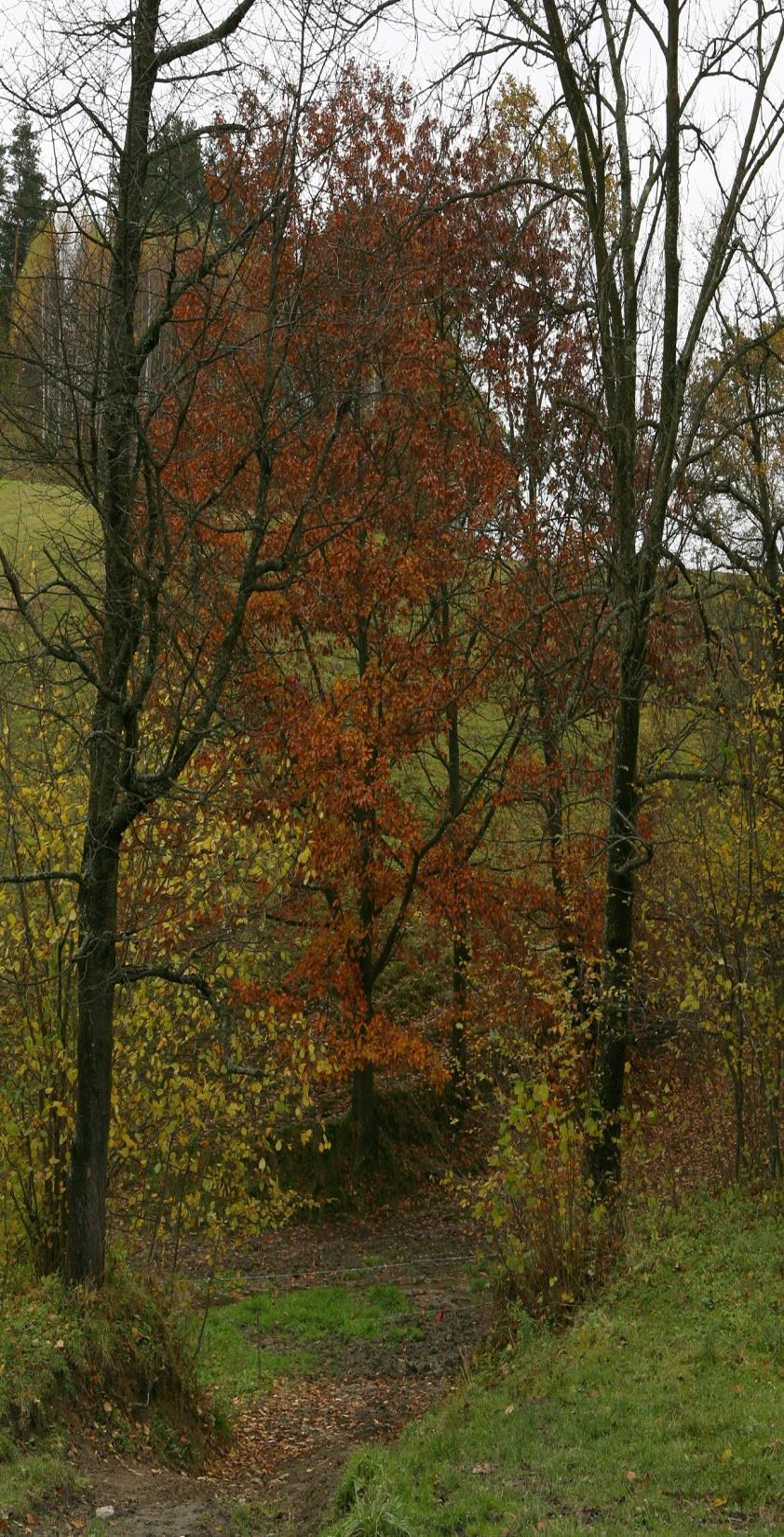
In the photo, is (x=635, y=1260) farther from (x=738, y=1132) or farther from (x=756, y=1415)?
(x=756, y=1415)

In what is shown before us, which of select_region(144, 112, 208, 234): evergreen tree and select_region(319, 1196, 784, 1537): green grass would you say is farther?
select_region(144, 112, 208, 234): evergreen tree

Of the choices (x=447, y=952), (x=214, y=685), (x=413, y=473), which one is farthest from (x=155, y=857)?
(x=447, y=952)

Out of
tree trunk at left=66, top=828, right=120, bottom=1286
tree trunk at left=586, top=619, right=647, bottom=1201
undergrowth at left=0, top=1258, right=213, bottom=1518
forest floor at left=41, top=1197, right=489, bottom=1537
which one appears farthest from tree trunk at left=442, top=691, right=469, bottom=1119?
tree trunk at left=66, top=828, right=120, bottom=1286

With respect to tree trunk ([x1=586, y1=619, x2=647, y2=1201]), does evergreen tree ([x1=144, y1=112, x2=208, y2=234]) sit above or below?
above

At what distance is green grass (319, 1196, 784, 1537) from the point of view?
6277 mm

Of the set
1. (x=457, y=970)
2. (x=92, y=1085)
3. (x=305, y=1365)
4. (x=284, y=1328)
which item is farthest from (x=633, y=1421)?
(x=457, y=970)

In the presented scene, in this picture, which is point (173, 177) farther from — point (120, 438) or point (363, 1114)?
point (363, 1114)

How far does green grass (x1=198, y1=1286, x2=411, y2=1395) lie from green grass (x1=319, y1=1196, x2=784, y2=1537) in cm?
307

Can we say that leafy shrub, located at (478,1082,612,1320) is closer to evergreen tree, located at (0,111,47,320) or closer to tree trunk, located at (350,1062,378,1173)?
evergreen tree, located at (0,111,47,320)

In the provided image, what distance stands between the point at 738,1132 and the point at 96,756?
574cm

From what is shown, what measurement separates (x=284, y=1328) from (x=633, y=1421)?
6406 millimetres

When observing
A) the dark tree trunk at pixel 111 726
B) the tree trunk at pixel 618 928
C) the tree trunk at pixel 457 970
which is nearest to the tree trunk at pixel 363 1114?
the tree trunk at pixel 457 970

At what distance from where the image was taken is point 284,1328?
508 inches

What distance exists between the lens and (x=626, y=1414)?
743 centimetres
